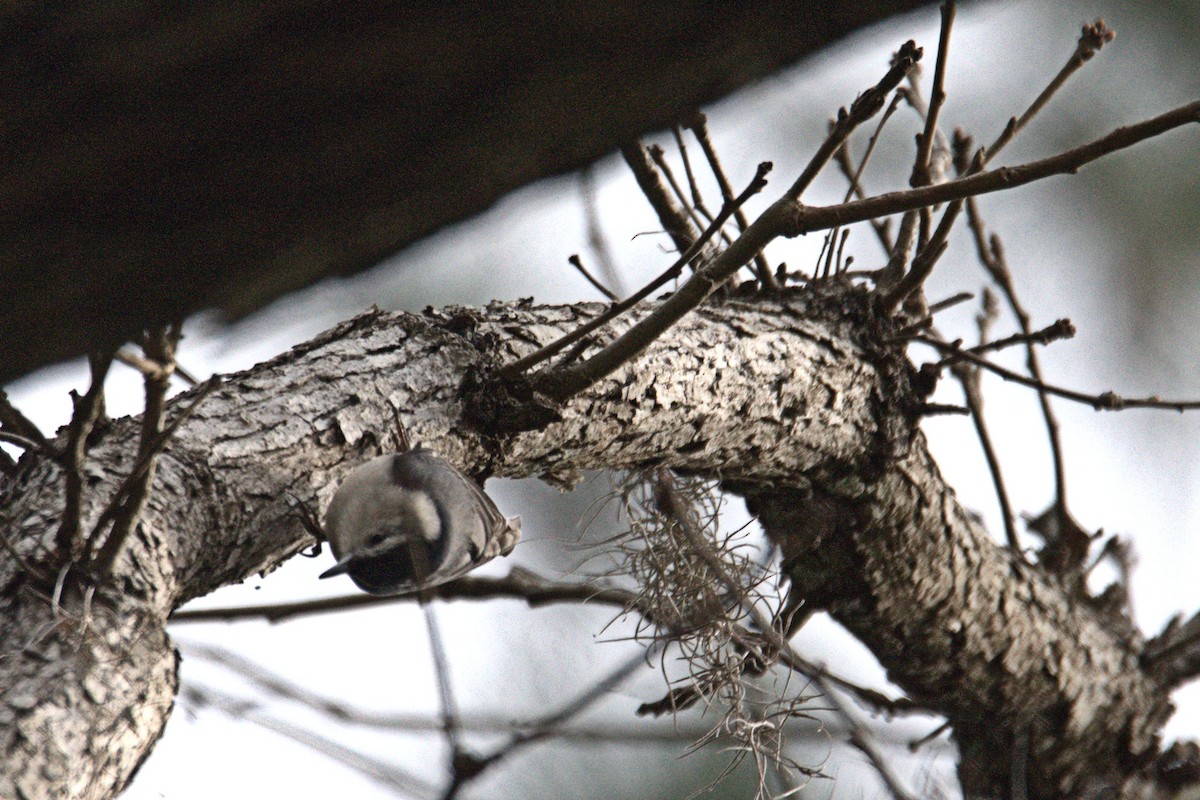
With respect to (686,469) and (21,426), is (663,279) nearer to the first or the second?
(686,469)

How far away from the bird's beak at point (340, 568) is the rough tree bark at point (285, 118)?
33.3 inches

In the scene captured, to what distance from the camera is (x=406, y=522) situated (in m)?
1.11

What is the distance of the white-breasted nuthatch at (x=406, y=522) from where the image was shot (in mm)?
1140

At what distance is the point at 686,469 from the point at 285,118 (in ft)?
3.87

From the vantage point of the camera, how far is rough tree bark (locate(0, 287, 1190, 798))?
2.85 feet

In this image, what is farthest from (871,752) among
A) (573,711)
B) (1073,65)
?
(1073,65)

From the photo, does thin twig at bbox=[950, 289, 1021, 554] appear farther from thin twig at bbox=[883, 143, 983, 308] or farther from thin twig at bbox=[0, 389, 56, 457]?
thin twig at bbox=[0, 389, 56, 457]

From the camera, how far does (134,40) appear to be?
0.34 metres

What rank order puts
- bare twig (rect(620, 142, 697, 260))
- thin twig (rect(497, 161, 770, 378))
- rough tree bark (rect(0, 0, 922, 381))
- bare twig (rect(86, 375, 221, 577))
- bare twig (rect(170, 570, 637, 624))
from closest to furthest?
rough tree bark (rect(0, 0, 922, 381)), bare twig (rect(86, 375, 221, 577)), thin twig (rect(497, 161, 770, 378)), bare twig (rect(620, 142, 697, 260)), bare twig (rect(170, 570, 637, 624))

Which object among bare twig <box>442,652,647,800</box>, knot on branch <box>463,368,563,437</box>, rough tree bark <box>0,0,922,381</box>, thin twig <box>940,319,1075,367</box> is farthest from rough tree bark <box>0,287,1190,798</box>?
rough tree bark <box>0,0,922,381</box>

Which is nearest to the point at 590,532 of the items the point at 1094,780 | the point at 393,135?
the point at 1094,780

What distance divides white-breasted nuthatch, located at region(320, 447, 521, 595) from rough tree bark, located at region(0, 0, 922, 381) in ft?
2.08

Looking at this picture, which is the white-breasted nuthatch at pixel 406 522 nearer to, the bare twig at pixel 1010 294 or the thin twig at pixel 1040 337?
the thin twig at pixel 1040 337

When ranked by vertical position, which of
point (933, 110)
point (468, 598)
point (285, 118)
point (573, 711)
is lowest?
point (285, 118)
